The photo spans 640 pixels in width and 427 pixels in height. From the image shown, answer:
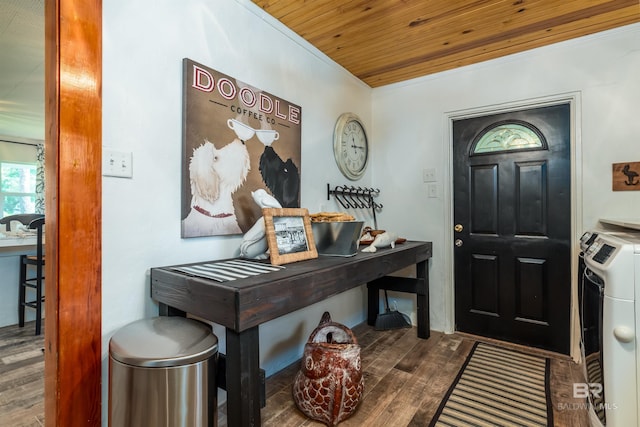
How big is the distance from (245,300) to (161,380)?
13.4 inches

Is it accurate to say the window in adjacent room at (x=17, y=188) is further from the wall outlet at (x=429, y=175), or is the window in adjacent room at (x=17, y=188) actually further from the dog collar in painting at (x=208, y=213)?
the wall outlet at (x=429, y=175)

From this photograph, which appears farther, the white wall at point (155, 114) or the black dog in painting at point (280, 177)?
the black dog in painting at point (280, 177)

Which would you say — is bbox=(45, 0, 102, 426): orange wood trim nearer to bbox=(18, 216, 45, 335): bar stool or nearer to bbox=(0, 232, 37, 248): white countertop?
bbox=(18, 216, 45, 335): bar stool

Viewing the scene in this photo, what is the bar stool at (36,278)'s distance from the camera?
2818 mm

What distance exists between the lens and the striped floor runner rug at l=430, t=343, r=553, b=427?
5.24 feet

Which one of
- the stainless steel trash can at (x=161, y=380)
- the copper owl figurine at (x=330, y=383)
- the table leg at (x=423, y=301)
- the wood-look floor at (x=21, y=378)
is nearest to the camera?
the stainless steel trash can at (x=161, y=380)

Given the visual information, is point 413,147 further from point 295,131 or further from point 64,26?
point 64,26

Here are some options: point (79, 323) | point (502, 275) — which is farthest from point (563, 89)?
point (79, 323)

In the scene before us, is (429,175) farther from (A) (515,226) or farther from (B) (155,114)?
(B) (155,114)

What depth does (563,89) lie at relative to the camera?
91.8 inches

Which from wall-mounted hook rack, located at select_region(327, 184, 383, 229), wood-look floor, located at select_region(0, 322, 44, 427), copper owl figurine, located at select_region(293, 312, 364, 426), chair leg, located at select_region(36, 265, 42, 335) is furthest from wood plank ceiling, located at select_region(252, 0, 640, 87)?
chair leg, located at select_region(36, 265, 42, 335)

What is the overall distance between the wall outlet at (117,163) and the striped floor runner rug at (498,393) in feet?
6.03

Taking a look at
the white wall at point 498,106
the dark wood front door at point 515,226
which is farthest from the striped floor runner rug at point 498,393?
the white wall at point 498,106

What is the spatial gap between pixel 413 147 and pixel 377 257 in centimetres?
147
